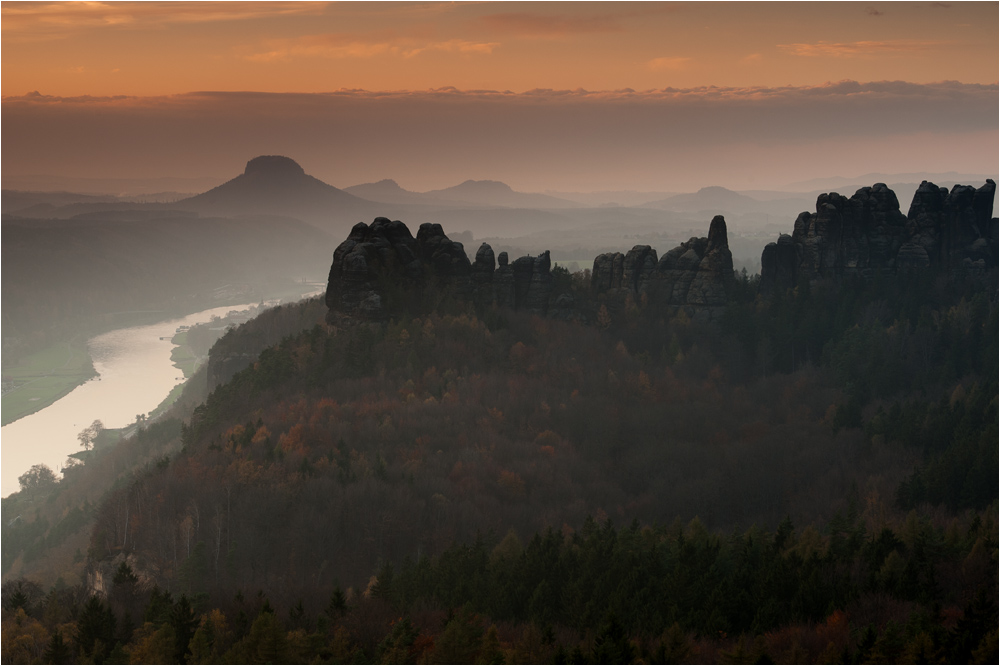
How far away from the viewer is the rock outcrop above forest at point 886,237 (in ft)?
400

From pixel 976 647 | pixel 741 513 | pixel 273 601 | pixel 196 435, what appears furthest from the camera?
pixel 196 435

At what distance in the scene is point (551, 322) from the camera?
120 metres

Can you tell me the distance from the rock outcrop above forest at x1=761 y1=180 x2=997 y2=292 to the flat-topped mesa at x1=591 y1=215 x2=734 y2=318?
23.2 feet

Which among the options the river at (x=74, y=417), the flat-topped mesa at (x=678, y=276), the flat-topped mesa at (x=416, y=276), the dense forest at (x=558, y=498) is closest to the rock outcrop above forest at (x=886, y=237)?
the dense forest at (x=558, y=498)

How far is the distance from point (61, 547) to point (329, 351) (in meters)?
32.3

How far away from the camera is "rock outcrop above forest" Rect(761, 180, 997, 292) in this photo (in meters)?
122

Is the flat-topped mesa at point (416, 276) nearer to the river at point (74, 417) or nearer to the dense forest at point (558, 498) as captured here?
the dense forest at point (558, 498)

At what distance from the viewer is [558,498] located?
3433 inches

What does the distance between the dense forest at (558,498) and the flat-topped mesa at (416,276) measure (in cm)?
222

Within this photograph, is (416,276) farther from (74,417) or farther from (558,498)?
(74,417)

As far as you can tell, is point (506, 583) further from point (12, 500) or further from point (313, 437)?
point (12, 500)

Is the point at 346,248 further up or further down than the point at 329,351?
further up

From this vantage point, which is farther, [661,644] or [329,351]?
[329,351]

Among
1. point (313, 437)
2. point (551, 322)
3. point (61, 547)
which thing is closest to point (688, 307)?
point (551, 322)
